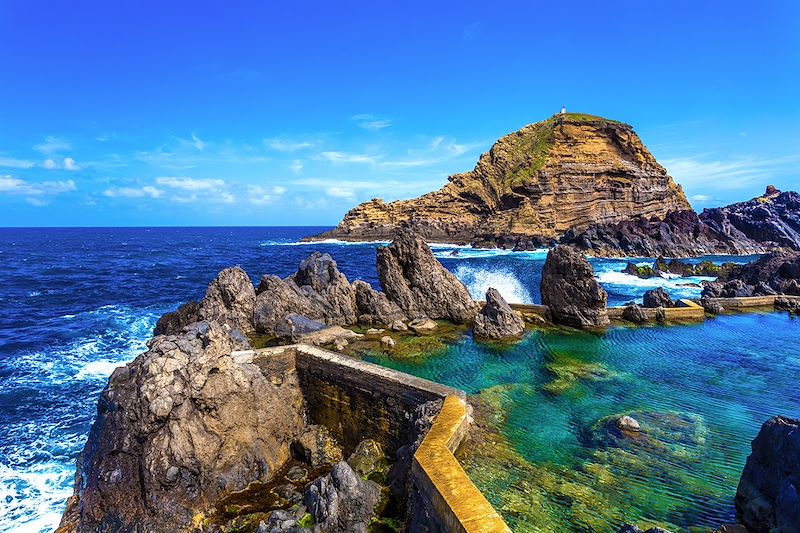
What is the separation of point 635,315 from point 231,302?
82.1ft

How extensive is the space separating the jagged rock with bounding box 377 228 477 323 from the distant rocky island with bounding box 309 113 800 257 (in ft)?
210

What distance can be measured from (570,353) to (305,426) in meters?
13.5

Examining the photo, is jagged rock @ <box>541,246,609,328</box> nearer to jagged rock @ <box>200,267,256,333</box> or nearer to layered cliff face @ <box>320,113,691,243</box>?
jagged rock @ <box>200,267,256,333</box>

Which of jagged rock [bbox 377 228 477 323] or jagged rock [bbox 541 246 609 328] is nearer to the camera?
jagged rock [bbox 541 246 609 328]

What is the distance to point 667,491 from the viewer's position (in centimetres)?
1116

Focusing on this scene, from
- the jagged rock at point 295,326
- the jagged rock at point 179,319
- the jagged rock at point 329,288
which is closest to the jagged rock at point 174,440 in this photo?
the jagged rock at point 295,326

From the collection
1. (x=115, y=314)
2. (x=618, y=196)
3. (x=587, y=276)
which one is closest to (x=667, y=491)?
(x=587, y=276)

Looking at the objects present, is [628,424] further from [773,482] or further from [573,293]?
[573,293]

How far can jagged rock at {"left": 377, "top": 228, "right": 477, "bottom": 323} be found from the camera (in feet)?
100

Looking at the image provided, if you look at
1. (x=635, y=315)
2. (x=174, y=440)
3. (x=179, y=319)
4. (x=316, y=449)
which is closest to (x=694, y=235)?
(x=635, y=315)

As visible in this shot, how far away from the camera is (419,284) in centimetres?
3120

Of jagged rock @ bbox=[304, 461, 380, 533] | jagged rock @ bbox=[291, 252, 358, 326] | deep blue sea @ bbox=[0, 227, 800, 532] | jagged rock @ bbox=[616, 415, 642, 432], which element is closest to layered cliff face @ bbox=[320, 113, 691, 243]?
deep blue sea @ bbox=[0, 227, 800, 532]

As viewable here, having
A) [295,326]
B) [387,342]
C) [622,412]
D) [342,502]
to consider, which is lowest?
[342,502]

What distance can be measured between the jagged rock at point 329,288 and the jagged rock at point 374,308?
0.40 metres
